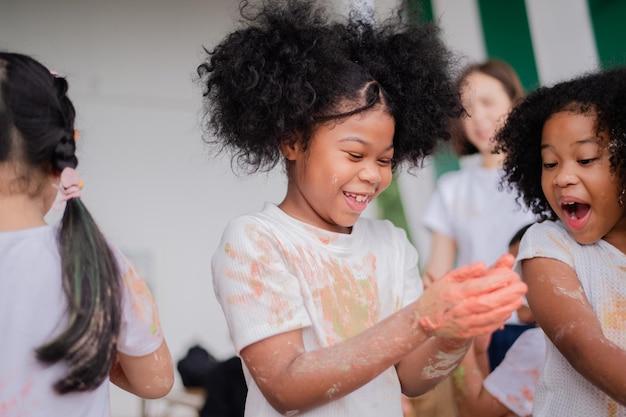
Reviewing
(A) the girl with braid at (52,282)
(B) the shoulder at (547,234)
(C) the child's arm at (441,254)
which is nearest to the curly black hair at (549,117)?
(B) the shoulder at (547,234)

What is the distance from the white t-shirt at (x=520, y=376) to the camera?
2.45 m

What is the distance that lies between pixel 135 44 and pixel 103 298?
3116 mm

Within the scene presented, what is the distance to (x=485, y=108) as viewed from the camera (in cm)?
361

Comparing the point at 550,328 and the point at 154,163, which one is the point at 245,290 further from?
the point at 154,163

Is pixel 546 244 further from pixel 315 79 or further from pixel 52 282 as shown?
pixel 52 282

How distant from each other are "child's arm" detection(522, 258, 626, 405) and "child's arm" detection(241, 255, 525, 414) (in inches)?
9.6

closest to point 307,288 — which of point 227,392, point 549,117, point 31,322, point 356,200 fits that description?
point 356,200

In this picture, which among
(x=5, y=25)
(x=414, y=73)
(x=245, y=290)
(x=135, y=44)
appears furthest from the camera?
(x=135, y=44)

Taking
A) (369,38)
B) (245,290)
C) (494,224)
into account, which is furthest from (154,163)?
(245,290)

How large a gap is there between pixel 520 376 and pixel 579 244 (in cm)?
55

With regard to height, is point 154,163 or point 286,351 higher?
point 154,163

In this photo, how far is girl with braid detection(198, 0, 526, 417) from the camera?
1.76 meters

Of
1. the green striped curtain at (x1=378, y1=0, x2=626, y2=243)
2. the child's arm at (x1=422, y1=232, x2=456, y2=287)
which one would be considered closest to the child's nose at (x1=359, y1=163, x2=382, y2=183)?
the child's arm at (x1=422, y1=232, x2=456, y2=287)

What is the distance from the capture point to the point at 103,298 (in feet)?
5.53
